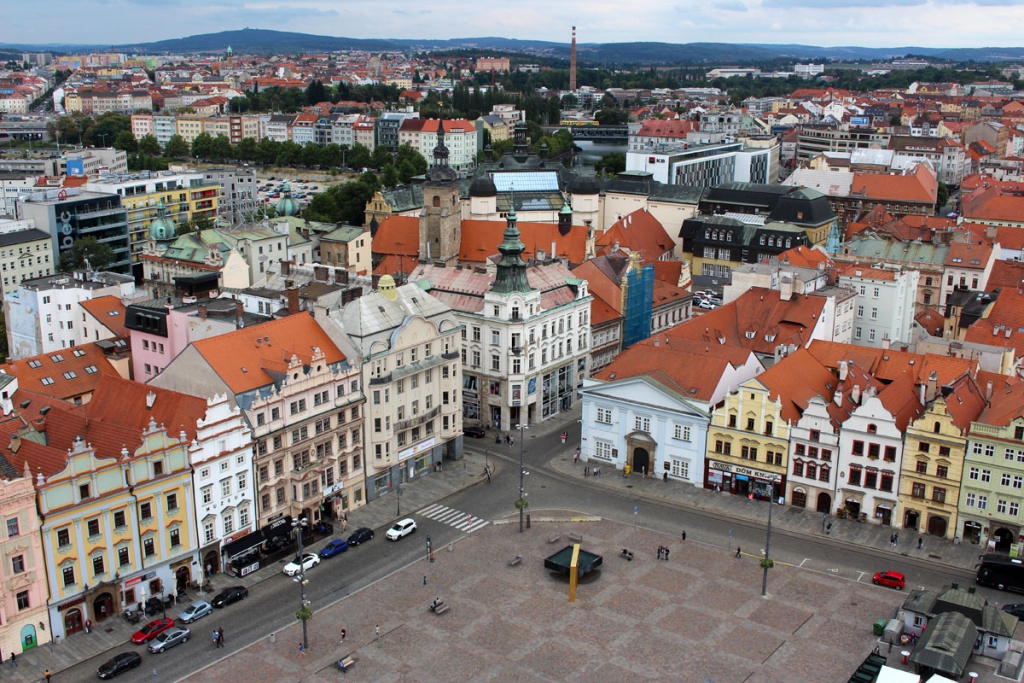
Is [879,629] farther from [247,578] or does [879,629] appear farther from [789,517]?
[247,578]

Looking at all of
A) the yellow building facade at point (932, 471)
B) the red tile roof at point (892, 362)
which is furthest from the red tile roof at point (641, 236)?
the yellow building facade at point (932, 471)

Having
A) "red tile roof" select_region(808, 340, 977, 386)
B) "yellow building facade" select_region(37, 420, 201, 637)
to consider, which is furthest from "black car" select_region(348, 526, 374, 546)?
"red tile roof" select_region(808, 340, 977, 386)

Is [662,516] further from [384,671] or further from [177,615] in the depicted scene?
[177,615]

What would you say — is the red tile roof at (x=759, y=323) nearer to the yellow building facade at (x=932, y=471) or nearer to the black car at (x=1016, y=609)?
the yellow building facade at (x=932, y=471)

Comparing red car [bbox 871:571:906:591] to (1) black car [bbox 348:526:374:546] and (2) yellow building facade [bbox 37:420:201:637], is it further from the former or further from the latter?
(2) yellow building facade [bbox 37:420:201:637]

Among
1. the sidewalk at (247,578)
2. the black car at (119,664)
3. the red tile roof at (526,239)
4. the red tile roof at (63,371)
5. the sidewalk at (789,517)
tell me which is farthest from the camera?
the red tile roof at (526,239)

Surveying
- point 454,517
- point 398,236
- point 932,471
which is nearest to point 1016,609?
point 932,471
